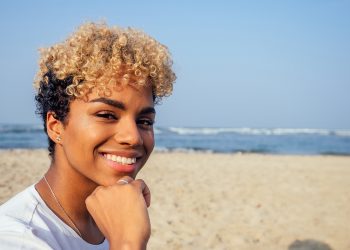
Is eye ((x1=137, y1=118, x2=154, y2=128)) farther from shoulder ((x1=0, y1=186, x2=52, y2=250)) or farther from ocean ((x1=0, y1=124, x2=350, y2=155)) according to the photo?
ocean ((x1=0, y1=124, x2=350, y2=155))

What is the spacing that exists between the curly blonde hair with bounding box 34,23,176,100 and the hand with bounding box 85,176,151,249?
0.56 meters

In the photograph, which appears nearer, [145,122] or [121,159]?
[121,159]

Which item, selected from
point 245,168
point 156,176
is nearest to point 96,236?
point 156,176

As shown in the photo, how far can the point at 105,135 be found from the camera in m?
2.11

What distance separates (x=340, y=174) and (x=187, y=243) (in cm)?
950

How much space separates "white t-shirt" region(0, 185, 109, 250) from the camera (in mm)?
1621

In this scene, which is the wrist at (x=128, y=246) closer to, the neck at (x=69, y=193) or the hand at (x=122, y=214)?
the hand at (x=122, y=214)

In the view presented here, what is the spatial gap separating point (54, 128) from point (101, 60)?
0.51 meters

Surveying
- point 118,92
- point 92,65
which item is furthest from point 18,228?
point 92,65

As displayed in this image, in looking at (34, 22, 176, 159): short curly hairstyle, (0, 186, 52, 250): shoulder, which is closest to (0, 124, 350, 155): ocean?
(34, 22, 176, 159): short curly hairstyle

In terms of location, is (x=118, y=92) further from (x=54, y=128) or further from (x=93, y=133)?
(x=54, y=128)

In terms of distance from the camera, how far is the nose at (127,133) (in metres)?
2.12

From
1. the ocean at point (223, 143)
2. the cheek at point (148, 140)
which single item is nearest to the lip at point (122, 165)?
the cheek at point (148, 140)

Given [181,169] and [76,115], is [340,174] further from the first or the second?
[76,115]
